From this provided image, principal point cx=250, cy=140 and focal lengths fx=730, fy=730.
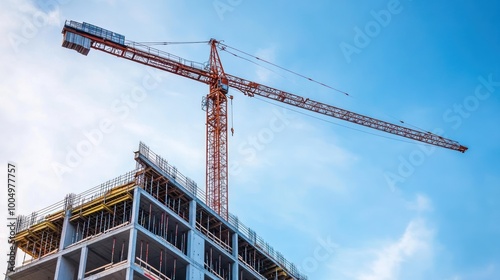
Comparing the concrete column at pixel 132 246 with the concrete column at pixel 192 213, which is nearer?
the concrete column at pixel 132 246

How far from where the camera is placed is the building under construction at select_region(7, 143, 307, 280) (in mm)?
60719

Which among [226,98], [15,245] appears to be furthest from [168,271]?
[226,98]

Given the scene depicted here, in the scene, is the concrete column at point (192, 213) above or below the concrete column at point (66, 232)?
above

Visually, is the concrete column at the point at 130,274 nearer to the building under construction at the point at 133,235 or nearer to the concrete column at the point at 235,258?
the building under construction at the point at 133,235

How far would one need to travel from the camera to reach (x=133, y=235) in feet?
193

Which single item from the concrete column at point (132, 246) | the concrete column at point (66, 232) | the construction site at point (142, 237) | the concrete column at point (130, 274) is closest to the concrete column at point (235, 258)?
the construction site at point (142, 237)

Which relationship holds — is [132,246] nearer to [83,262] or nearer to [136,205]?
[136,205]

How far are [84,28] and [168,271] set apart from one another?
39.9 meters

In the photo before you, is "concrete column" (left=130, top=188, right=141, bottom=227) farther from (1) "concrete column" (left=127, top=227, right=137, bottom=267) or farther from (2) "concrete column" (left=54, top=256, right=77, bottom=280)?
(2) "concrete column" (left=54, top=256, right=77, bottom=280)

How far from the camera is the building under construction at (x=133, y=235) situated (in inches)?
2391

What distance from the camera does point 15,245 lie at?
68.6 metres

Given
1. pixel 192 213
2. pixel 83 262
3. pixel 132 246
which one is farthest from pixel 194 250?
pixel 83 262

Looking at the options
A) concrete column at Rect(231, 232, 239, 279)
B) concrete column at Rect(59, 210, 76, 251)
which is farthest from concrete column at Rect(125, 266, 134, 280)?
concrete column at Rect(231, 232, 239, 279)

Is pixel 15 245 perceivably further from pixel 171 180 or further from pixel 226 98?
pixel 226 98
